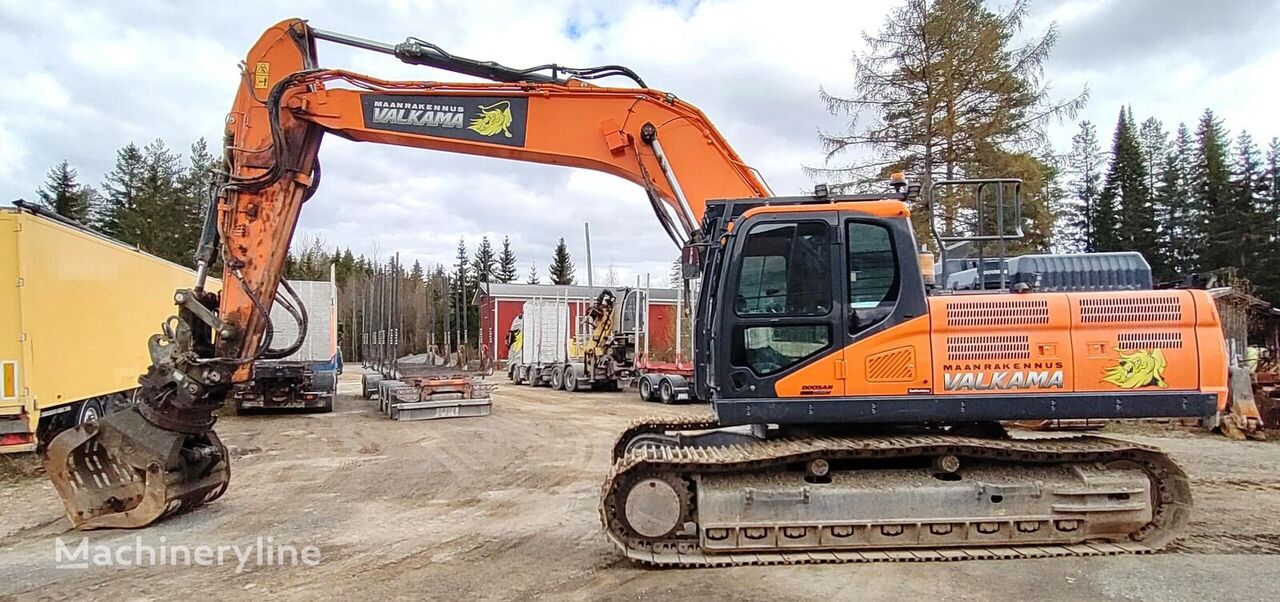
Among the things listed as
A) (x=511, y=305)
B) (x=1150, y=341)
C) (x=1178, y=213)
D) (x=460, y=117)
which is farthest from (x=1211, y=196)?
(x=460, y=117)

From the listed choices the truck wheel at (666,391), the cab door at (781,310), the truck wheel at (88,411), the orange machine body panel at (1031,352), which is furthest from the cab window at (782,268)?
the truck wheel at (666,391)

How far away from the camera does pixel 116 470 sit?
21.6 ft

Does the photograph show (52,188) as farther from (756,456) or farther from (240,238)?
(756,456)

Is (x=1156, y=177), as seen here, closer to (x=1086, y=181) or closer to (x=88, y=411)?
(x=1086, y=181)

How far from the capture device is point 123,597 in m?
5.02

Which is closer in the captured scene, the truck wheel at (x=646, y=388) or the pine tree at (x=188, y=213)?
the truck wheel at (x=646, y=388)

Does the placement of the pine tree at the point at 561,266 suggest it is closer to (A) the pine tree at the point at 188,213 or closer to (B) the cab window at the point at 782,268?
(A) the pine tree at the point at 188,213

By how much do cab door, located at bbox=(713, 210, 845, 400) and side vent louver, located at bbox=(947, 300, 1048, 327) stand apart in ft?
2.81

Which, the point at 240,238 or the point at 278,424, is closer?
the point at 240,238

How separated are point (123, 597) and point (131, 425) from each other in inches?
79.7

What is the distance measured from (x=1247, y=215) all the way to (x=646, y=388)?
118 feet

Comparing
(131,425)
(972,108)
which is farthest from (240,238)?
(972,108)

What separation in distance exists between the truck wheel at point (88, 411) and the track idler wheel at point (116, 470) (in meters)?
4.80

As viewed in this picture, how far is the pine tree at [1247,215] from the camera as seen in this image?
1487 inches
